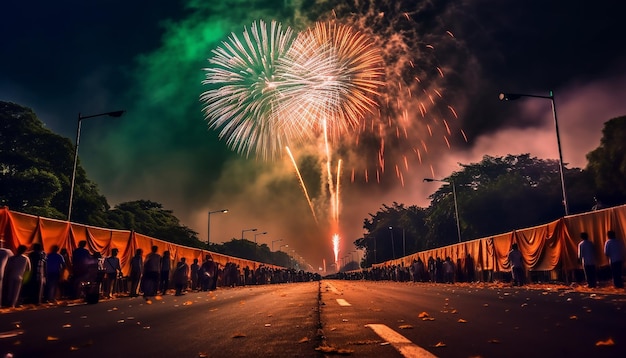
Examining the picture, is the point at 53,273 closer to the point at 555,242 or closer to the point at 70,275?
the point at 70,275

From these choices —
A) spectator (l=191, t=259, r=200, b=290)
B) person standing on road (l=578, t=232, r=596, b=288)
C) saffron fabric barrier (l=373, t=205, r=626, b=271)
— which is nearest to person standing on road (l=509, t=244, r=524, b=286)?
saffron fabric barrier (l=373, t=205, r=626, b=271)

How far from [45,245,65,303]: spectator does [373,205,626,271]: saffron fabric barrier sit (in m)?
17.6

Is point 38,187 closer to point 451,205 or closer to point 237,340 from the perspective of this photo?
point 237,340

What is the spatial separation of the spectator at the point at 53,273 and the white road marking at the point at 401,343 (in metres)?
11.6

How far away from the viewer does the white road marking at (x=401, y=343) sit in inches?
169

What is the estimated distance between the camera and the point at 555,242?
19.1m

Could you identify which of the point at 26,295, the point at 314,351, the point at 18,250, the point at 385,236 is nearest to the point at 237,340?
the point at 314,351

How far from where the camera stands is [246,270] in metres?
42.8

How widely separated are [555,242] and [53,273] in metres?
18.4

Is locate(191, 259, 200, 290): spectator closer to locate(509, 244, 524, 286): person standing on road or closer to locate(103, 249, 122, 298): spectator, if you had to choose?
locate(103, 249, 122, 298): spectator

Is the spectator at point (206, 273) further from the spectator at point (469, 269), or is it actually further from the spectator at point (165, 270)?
the spectator at point (469, 269)

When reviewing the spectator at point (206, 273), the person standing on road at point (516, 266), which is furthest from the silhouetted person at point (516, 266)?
the spectator at point (206, 273)

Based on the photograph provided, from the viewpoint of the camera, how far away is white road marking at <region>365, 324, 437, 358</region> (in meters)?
4.29

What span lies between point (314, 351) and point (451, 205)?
69751mm
